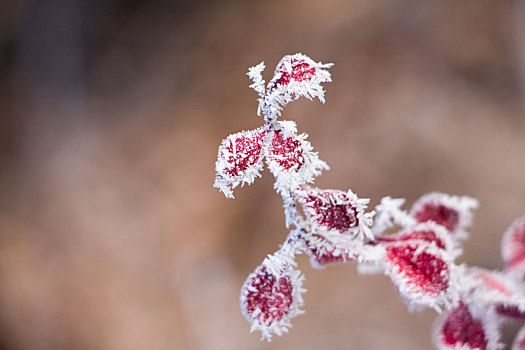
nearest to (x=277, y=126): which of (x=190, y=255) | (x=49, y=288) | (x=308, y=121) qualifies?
(x=308, y=121)

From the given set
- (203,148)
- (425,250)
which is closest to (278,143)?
(425,250)

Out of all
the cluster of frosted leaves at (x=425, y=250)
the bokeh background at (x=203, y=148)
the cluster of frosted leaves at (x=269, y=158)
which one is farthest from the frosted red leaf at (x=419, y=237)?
the bokeh background at (x=203, y=148)

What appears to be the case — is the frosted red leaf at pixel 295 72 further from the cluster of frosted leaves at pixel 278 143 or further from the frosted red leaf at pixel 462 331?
the frosted red leaf at pixel 462 331

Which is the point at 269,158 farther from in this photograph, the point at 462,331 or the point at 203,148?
the point at 203,148

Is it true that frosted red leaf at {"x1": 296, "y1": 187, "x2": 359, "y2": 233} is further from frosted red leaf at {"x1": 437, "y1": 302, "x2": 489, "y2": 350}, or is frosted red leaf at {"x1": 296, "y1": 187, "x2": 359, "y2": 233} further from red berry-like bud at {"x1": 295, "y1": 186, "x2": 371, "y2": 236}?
frosted red leaf at {"x1": 437, "y1": 302, "x2": 489, "y2": 350}

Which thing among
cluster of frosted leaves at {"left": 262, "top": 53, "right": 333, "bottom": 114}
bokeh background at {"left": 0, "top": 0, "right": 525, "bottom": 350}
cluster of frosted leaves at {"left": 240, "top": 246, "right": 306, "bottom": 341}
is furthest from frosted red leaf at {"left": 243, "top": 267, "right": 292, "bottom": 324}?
bokeh background at {"left": 0, "top": 0, "right": 525, "bottom": 350}

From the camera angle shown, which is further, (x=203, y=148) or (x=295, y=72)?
(x=203, y=148)
